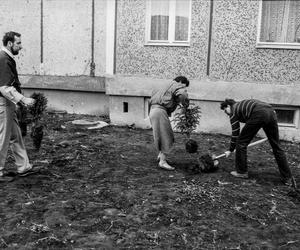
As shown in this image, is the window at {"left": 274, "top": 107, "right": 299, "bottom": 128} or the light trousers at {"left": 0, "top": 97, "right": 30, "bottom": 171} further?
the window at {"left": 274, "top": 107, "right": 299, "bottom": 128}

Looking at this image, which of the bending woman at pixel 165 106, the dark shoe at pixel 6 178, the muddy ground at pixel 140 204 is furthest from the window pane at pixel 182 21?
the dark shoe at pixel 6 178

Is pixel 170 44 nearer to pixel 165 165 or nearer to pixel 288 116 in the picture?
pixel 288 116

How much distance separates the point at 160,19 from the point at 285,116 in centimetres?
376

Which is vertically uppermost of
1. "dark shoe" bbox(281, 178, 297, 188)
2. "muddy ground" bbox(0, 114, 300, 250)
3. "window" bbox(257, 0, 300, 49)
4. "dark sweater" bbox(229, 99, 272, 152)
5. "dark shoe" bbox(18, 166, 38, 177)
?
"window" bbox(257, 0, 300, 49)

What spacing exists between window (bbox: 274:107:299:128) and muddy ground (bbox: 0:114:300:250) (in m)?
1.45

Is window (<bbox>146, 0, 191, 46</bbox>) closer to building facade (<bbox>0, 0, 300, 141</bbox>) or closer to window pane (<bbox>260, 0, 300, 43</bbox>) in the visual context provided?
building facade (<bbox>0, 0, 300, 141</bbox>)

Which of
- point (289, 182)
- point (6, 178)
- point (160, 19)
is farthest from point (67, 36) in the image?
point (289, 182)

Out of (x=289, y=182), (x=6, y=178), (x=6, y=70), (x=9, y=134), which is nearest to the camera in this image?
(x=6, y=70)

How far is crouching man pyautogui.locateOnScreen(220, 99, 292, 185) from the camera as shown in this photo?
6527mm

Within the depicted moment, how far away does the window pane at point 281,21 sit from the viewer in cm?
949

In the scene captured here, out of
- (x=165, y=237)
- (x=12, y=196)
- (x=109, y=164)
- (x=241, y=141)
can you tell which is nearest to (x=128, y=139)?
(x=109, y=164)

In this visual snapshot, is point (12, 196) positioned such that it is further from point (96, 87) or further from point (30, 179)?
point (96, 87)

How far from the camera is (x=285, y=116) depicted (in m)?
9.73

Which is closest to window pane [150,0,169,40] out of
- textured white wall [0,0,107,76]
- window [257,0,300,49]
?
textured white wall [0,0,107,76]
